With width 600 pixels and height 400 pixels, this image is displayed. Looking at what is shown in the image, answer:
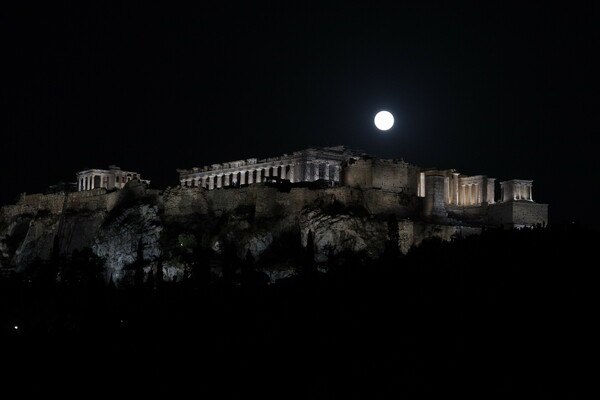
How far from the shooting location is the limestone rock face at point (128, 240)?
201ft

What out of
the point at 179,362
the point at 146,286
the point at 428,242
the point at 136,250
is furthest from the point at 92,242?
the point at 179,362

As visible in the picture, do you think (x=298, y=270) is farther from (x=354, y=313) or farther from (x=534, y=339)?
(x=534, y=339)

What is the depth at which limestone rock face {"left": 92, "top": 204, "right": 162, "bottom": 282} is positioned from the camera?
→ 201 feet

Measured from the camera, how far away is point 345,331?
1328 inches

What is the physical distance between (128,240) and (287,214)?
11940 millimetres

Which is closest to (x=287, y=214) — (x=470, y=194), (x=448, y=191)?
(x=448, y=191)

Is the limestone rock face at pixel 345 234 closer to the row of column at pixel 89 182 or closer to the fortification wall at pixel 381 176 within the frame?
the fortification wall at pixel 381 176

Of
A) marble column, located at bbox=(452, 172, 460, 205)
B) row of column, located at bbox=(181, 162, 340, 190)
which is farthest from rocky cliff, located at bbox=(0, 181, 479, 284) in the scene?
row of column, located at bbox=(181, 162, 340, 190)

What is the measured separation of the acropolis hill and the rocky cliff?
8cm

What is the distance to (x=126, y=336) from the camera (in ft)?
124

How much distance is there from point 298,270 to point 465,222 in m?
15.5

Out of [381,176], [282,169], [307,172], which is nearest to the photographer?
[381,176]

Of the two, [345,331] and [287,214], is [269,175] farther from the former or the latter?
[345,331]

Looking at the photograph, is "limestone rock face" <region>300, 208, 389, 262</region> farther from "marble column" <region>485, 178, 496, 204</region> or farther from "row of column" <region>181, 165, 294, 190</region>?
"row of column" <region>181, 165, 294, 190</region>
